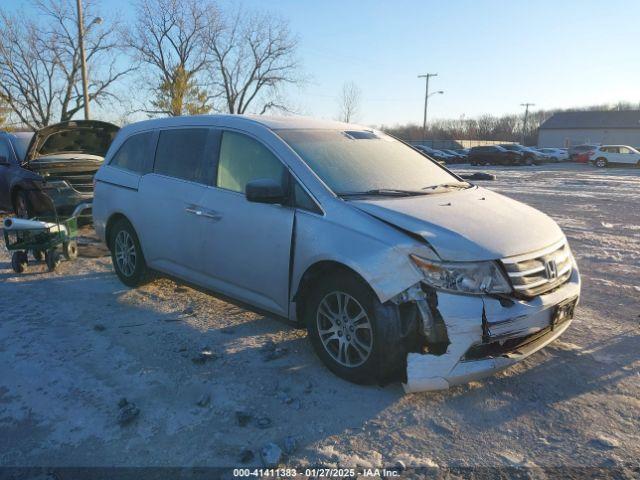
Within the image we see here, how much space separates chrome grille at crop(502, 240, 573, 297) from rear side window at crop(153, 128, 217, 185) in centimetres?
257

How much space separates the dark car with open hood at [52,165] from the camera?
7777mm

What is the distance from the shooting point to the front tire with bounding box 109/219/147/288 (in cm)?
525

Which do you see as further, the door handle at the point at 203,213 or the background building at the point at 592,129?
the background building at the point at 592,129

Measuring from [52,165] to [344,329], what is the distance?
680cm

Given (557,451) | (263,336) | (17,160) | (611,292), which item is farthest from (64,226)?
(611,292)

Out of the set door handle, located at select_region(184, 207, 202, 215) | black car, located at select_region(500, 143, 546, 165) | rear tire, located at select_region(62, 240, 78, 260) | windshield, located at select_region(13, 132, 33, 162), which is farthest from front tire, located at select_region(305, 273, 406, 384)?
black car, located at select_region(500, 143, 546, 165)

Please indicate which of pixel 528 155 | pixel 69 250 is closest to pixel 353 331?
pixel 69 250

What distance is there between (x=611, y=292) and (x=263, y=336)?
3764 millimetres

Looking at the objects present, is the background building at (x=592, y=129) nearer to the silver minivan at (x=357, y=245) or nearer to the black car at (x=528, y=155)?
the black car at (x=528, y=155)

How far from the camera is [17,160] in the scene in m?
8.38

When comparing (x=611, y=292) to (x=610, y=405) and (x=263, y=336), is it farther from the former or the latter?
(x=263, y=336)

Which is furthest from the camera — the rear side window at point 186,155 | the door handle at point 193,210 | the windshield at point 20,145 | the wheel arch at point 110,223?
the windshield at point 20,145

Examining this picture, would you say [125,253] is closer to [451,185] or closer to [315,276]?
[315,276]

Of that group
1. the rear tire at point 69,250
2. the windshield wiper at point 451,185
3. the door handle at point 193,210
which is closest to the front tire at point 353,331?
the windshield wiper at point 451,185
